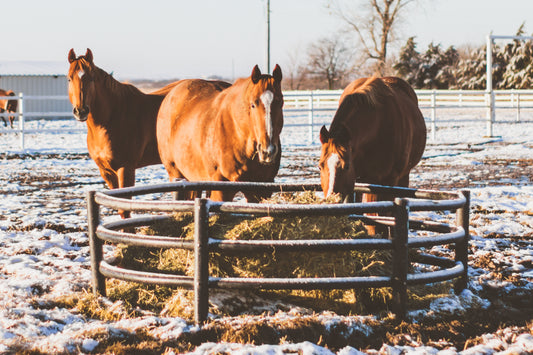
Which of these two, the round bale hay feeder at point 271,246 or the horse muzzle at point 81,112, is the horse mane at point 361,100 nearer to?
the round bale hay feeder at point 271,246

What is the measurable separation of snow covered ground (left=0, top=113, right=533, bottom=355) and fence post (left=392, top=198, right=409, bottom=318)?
0.17m

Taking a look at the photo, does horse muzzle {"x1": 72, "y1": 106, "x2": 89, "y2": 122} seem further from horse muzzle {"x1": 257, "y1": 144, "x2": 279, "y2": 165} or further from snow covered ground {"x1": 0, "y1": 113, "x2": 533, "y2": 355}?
horse muzzle {"x1": 257, "y1": 144, "x2": 279, "y2": 165}

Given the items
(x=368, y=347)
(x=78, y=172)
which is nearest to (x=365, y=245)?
(x=368, y=347)

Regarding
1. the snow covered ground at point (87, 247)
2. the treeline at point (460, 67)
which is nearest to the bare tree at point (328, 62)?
the treeline at point (460, 67)

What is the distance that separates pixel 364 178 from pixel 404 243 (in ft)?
6.21

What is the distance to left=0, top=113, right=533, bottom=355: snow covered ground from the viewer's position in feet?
11.9

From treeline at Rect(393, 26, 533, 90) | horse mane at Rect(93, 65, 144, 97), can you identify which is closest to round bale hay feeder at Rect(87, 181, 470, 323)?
horse mane at Rect(93, 65, 144, 97)

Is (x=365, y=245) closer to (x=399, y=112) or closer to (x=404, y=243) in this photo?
(x=404, y=243)

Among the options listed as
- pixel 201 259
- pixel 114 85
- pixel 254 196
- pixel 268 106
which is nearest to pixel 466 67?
pixel 114 85

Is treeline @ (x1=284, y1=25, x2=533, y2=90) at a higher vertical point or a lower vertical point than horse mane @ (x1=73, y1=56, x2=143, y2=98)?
higher

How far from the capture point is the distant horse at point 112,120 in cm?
657

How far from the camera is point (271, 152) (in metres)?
4.75

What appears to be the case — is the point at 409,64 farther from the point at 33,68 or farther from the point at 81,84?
the point at 81,84

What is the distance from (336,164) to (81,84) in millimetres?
3095
